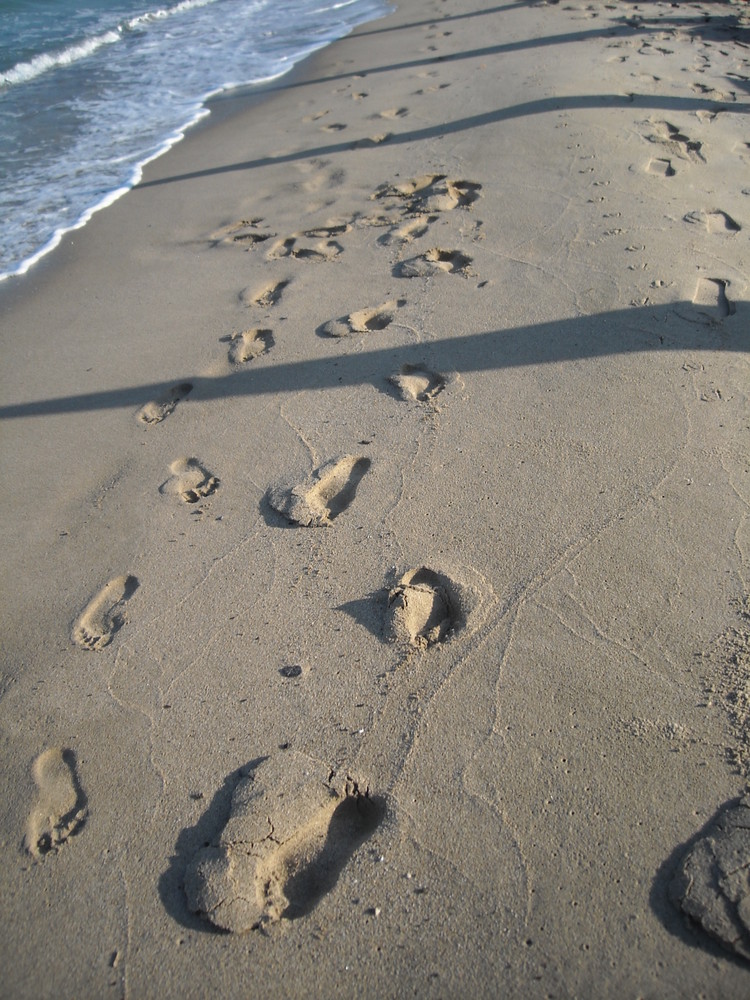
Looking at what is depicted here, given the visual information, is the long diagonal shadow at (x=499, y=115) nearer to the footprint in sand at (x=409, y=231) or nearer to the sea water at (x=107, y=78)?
the sea water at (x=107, y=78)

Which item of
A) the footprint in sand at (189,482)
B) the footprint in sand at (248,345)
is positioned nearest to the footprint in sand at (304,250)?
the footprint in sand at (248,345)

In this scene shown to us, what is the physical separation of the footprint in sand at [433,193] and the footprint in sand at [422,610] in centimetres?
292

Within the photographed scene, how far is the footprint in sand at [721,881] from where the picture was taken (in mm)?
1494

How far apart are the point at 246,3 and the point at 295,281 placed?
10.4 meters

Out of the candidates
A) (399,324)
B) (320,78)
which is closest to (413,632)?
(399,324)

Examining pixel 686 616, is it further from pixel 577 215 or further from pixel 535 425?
pixel 577 215

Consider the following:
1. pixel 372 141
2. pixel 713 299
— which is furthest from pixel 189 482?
pixel 372 141

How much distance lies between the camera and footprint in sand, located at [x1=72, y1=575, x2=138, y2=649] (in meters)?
2.33

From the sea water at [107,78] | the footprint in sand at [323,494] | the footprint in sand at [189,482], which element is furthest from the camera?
the sea water at [107,78]

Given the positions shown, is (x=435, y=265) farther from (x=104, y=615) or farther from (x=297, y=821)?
(x=297, y=821)

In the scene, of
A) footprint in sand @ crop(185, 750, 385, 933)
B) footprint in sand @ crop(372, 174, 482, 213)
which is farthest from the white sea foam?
footprint in sand @ crop(185, 750, 385, 933)

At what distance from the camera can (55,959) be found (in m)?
1.65

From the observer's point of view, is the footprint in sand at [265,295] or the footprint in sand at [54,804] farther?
the footprint in sand at [265,295]

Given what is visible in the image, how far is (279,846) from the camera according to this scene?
5.76 feet
